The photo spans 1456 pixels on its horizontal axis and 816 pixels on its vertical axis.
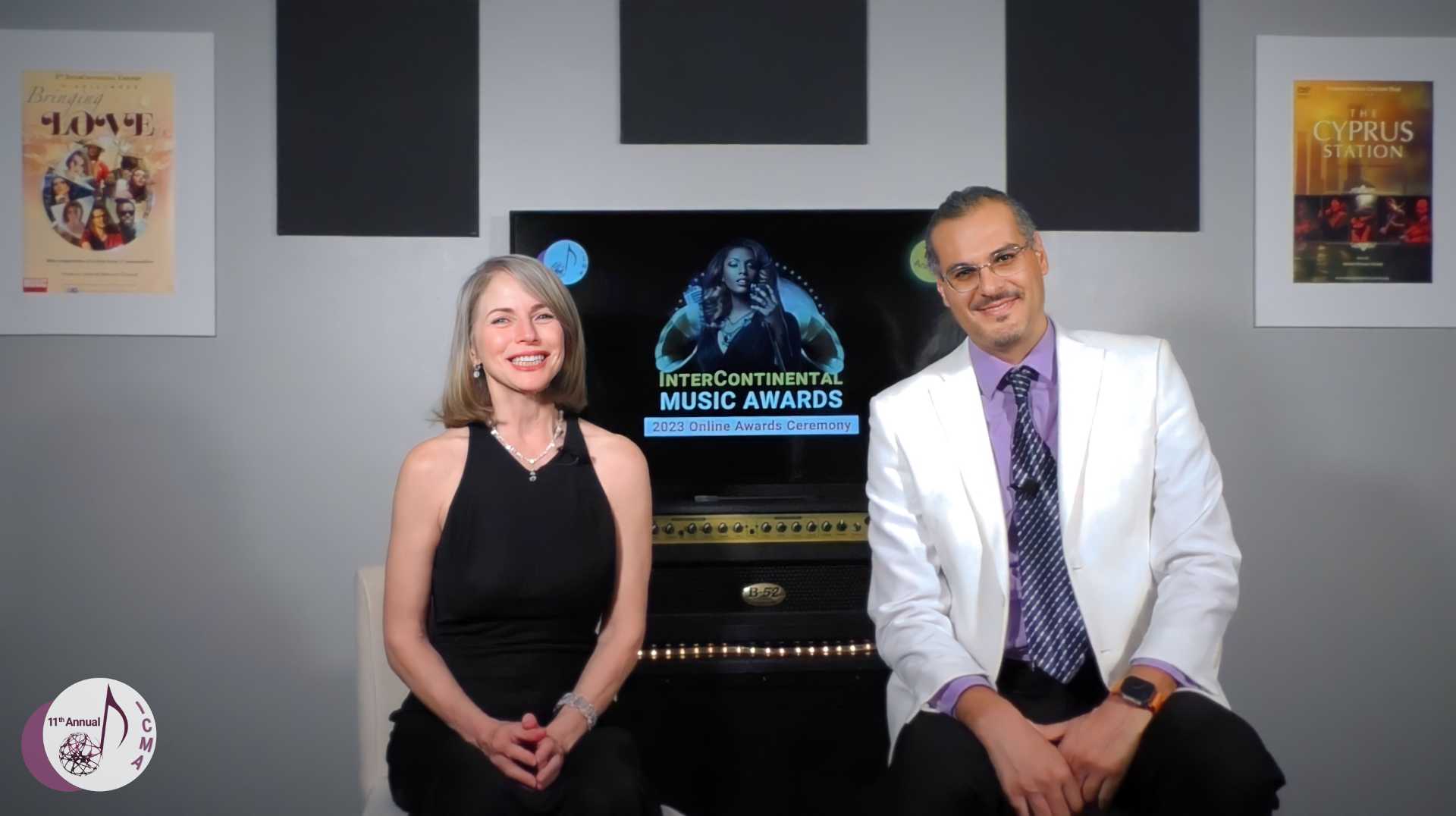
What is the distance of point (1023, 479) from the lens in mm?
2191

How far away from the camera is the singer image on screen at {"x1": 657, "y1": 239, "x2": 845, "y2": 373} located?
335 cm

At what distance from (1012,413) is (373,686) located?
149 cm

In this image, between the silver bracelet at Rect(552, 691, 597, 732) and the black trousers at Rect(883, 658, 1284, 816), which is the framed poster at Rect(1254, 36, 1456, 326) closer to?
the black trousers at Rect(883, 658, 1284, 816)

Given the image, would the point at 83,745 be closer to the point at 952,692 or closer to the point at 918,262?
the point at 952,692

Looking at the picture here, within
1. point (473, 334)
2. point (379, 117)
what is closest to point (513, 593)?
point (473, 334)

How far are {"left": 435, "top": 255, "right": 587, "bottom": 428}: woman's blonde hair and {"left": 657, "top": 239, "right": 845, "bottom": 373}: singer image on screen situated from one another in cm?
92

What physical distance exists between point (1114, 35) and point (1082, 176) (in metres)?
0.49

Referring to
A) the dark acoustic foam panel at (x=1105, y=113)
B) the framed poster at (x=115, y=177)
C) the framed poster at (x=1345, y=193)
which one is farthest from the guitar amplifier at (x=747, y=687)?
the framed poster at (x=1345, y=193)

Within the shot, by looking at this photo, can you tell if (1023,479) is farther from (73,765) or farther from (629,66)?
(73,765)

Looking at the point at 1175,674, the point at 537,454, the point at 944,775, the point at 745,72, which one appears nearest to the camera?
the point at 944,775

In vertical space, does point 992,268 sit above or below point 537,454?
above

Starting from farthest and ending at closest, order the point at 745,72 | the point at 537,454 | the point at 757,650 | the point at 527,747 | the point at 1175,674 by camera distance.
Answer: the point at 745,72 → the point at 757,650 → the point at 537,454 → the point at 527,747 → the point at 1175,674

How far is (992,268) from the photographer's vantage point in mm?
2221

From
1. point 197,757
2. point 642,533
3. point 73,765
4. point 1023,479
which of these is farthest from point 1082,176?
point 73,765
